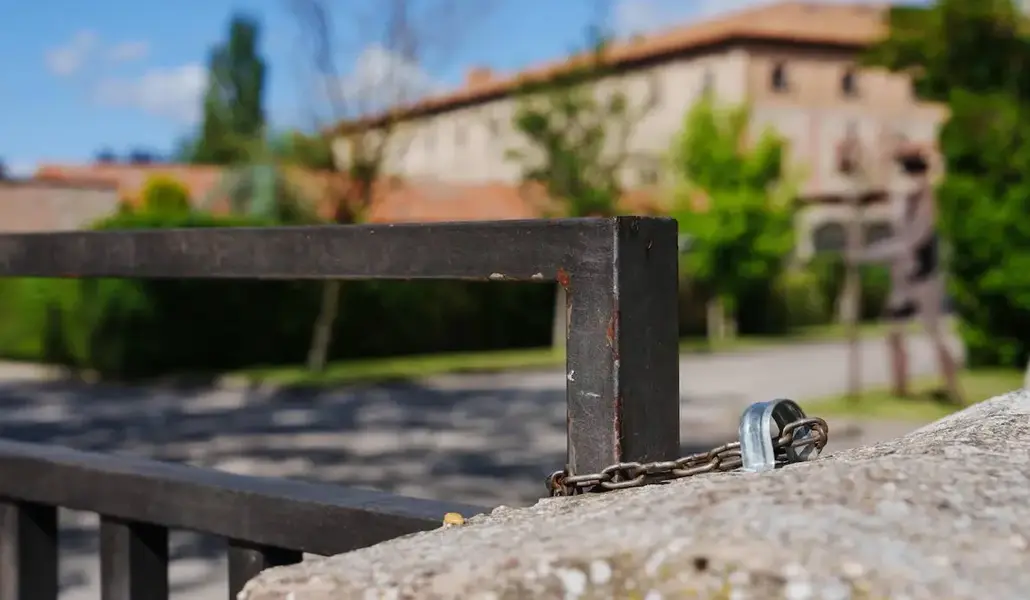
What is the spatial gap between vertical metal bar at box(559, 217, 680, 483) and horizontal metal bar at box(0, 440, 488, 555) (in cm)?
26

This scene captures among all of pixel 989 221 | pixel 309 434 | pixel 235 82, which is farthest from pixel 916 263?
pixel 235 82

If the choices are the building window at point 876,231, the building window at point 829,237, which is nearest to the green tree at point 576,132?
the building window at point 876,231

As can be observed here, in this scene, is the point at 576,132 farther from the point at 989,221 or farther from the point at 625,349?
the point at 625,349

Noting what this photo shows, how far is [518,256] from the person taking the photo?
1417 mm

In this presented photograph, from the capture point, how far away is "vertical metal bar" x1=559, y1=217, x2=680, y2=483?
134 centimetres

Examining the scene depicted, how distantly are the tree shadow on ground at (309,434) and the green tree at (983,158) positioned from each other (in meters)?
6.67

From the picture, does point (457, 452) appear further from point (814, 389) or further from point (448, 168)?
point (448, 168)

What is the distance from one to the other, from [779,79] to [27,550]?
4331 centimetres

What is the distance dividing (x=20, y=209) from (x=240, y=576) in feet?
99.6

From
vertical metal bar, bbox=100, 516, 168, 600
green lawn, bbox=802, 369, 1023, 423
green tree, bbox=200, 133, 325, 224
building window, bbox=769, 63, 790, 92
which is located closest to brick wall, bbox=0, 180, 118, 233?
green tree, bbox=200, 133, 325, 224

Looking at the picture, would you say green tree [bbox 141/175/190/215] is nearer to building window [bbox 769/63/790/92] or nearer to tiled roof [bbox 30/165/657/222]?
tiled roof [bbox 30/165/657/222]

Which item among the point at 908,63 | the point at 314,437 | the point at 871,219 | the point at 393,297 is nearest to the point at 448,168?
the point at 871,219

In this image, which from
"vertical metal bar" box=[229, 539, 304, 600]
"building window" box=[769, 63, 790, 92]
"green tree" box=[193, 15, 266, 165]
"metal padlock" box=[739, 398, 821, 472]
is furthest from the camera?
"green tree" box=[193, 15, 266, 165]

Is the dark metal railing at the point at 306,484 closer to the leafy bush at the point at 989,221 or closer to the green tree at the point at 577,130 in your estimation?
the leafy bush at the point at 989,221
